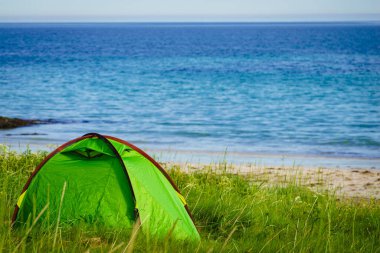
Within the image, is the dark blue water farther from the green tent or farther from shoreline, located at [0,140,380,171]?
the green tent

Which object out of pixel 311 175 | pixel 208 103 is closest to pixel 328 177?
pixel 311 175

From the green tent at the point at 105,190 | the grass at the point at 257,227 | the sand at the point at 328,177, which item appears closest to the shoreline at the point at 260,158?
the sand at the point at 328,177

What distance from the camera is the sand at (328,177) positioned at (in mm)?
10188

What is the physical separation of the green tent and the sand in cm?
392

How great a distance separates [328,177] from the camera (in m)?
11.9

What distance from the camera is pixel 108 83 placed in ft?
134

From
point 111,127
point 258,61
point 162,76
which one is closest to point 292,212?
point 111,127

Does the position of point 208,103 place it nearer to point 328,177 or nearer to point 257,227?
point 328,177

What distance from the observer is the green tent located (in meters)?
5.59

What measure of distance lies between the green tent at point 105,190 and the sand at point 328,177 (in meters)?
3.92

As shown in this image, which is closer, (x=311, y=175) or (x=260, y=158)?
(x=311, y=175)

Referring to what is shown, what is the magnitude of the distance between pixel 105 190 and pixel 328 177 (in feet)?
23.9

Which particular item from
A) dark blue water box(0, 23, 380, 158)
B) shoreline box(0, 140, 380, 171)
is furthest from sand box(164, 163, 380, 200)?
dark blue water box(0, 23, 380, 158)

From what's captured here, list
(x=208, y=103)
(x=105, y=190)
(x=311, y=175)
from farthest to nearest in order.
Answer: (x=208, y=103), (x=311, y=175), (x=105, y=190)
